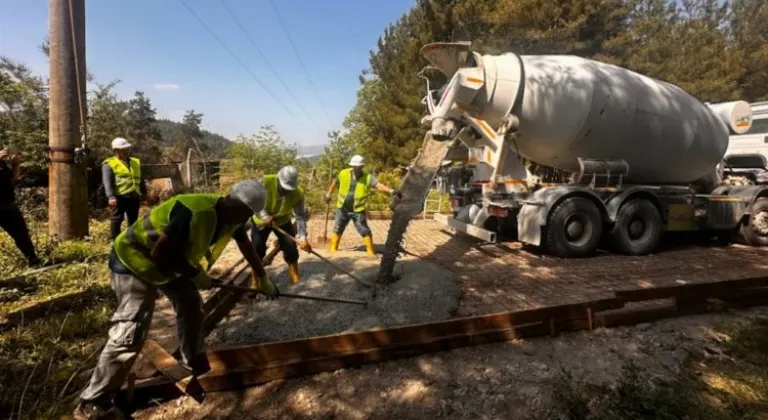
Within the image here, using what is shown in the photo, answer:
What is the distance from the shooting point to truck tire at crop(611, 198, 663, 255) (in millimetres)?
6445

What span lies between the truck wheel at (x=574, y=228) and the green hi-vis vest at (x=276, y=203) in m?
3.67

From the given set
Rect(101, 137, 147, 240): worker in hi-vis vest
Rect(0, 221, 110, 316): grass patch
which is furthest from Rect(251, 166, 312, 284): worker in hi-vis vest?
Rect(101, 137, 147, 240): worker in hi-vis vest

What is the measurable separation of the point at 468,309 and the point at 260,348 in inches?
87.1

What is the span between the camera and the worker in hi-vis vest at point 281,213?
181 inches

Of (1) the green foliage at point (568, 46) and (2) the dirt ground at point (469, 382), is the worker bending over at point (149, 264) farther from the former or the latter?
(1) the green foliage at point (568, 46)

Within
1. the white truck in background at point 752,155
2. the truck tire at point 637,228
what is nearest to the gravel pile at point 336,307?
the truck tire at point 637,228

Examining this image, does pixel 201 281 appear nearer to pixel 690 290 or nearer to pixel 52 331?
pixel 52 331

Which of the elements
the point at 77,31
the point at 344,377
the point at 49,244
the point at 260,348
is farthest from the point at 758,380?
the point at 77,31

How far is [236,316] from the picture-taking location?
3.80 meters

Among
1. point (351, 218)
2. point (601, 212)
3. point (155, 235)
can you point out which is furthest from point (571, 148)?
point (155, 235)

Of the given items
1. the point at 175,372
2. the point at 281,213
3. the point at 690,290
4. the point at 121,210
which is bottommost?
the point at 175,372

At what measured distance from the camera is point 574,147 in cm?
622

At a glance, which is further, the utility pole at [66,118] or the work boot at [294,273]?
the utility pole at [66,118]

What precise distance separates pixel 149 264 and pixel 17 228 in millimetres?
3516
